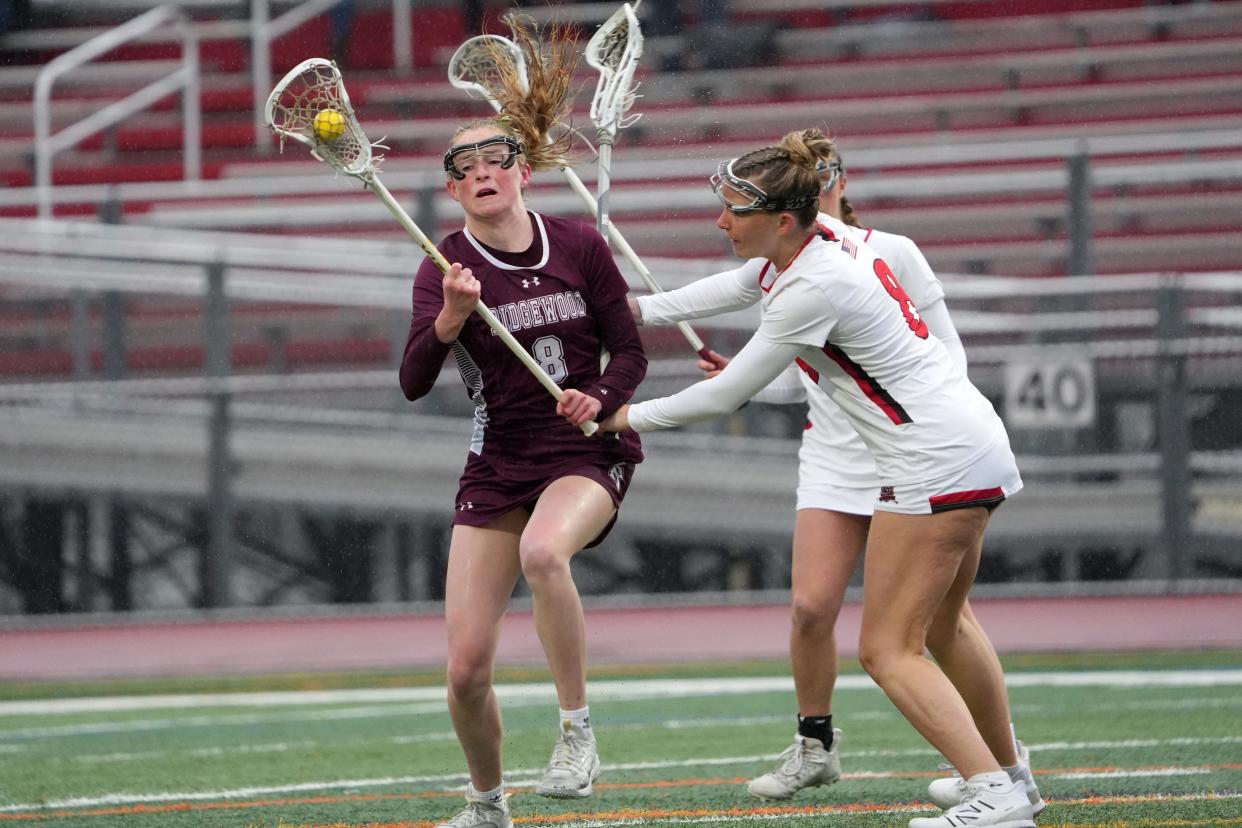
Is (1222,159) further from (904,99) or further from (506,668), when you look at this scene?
(506,668)

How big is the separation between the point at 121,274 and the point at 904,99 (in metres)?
7.77

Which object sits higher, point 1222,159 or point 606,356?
point 1222,159

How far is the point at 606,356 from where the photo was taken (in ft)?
17.3

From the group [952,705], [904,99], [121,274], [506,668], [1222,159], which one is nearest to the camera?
[952,705]

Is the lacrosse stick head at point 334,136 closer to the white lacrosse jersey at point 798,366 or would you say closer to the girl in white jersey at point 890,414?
the white lacrosse jersey at point 798,366

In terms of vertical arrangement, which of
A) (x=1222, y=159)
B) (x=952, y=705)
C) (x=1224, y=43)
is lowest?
(x=952, y=705)

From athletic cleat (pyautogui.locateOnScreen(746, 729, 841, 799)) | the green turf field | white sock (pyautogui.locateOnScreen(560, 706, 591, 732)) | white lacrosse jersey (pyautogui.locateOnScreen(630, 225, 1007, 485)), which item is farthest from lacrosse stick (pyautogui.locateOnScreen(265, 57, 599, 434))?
the green turf field

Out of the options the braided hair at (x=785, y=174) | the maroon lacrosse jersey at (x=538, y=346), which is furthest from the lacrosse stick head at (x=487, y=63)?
the braided hair at (x=785, y=174)

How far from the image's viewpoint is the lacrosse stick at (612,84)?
597 centimetres

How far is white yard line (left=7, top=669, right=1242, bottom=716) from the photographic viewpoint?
29.2 ft

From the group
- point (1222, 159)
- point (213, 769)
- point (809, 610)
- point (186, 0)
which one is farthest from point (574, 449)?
point (186, 0)

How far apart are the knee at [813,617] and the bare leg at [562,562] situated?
2.58 ft

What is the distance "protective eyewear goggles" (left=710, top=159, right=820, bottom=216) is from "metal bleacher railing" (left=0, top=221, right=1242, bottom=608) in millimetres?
6501

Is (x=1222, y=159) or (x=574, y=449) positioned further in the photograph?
(x=1222, y=159)
